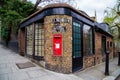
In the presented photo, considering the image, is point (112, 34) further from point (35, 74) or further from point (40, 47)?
point (35, 74)

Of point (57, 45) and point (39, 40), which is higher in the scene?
point (39, 40)

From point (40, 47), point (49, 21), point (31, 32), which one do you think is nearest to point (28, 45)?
point (31, 32)

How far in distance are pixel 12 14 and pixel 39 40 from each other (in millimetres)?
8207

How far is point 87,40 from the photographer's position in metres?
12.5

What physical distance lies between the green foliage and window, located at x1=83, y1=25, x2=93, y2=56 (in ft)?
24.1

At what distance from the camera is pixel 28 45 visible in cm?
1284

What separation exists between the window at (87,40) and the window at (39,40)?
2.82 meters

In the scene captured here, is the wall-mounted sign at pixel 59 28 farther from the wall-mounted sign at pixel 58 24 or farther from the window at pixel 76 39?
the window at pixel 76 39

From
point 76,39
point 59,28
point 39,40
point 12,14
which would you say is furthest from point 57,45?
point 12,14

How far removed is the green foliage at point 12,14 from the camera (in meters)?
17.9

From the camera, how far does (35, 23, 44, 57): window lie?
1102 centimetres

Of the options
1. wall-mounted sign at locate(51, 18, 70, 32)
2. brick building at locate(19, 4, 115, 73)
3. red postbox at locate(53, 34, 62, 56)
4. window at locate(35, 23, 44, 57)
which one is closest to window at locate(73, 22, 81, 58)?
brick building at locate(19, 4, 115, 73)

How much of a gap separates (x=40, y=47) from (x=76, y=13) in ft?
9.84

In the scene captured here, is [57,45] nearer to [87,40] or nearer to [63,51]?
[63,51]
